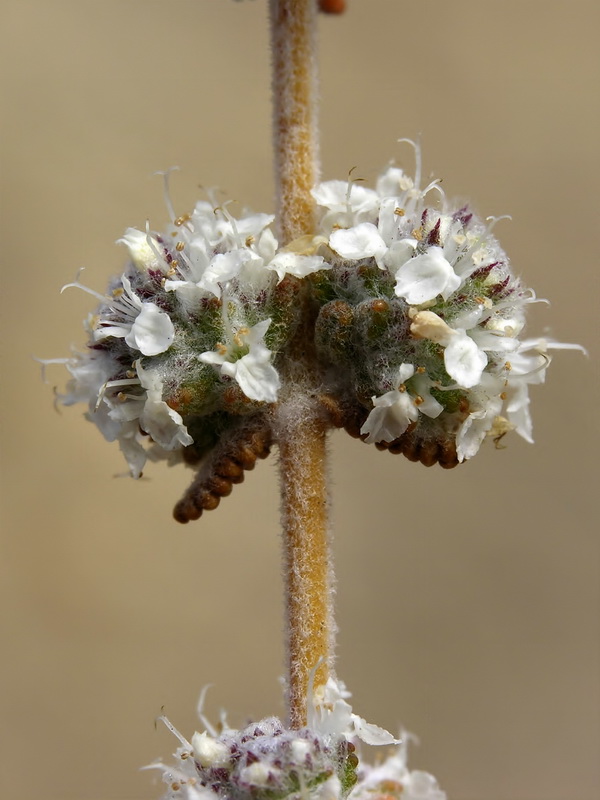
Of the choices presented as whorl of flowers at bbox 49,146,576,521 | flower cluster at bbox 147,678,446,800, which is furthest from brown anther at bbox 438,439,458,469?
flower cluster at bbox 147,678,446,800

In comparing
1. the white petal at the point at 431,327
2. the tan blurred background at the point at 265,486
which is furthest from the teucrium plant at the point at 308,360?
the tan blurred background at the point at 265,486

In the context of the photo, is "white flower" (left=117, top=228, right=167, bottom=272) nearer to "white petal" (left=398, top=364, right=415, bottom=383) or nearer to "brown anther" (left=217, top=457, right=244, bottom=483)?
"brown anther" (left=217, top=457, right=244, bottom=483)

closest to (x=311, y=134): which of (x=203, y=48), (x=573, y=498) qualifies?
(x=573, y=498)

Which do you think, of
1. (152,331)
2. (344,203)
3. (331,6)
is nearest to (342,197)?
(344,203)

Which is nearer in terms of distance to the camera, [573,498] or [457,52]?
[573,498]

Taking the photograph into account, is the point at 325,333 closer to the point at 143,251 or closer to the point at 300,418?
the point at 300,418

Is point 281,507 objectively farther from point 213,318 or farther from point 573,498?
point 573,498
